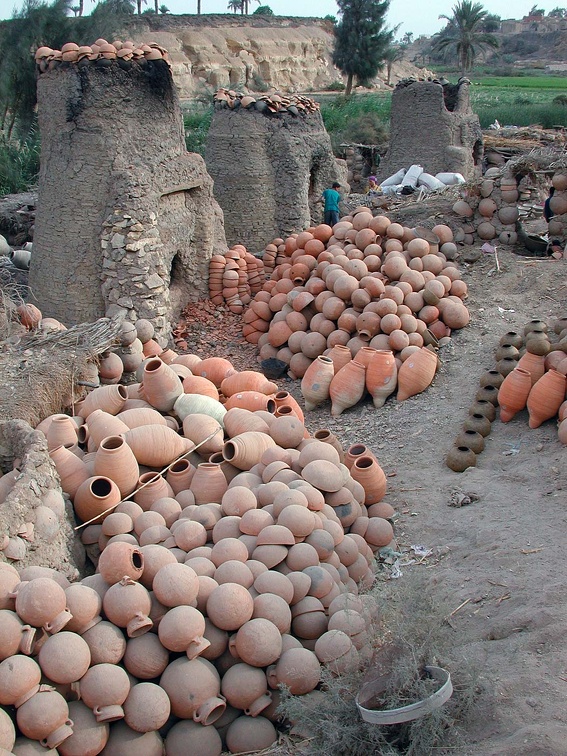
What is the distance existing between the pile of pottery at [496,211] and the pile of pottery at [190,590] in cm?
515

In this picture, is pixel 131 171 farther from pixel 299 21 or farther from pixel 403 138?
pixel 299 21

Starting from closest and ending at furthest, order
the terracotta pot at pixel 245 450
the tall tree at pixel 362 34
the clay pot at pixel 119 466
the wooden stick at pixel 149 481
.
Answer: the wooden stick at pixel 149 481 → the clay pot at pixel 119 466 → the terracotta pot at pixel 245 450 → the tall tree at pixel 362 34

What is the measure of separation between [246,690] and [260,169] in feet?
27.8

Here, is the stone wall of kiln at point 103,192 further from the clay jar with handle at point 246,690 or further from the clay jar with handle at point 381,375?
the clay jar with handle at point 246,690

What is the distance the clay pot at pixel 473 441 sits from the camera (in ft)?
18.5

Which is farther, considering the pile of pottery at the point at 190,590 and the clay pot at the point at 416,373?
A: the clay pot at the point at 416,373

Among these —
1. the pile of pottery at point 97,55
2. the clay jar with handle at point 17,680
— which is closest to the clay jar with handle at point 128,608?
the clay jar with handle at point 17,680

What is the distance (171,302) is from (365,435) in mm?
3356

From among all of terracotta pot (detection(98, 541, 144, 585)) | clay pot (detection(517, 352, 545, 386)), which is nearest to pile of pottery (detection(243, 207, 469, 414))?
clay pot (detection(517, 352, 545, 386))

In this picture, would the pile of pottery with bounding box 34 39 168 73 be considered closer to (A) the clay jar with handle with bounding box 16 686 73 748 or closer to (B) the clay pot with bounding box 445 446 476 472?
(B) the clay pot with bounding box 445 446 476 472

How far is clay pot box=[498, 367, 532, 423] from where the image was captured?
588 centimetres

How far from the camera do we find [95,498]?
3.93 metres

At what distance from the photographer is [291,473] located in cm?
434

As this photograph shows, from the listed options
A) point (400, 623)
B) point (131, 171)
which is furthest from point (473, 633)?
point (131, 171)
